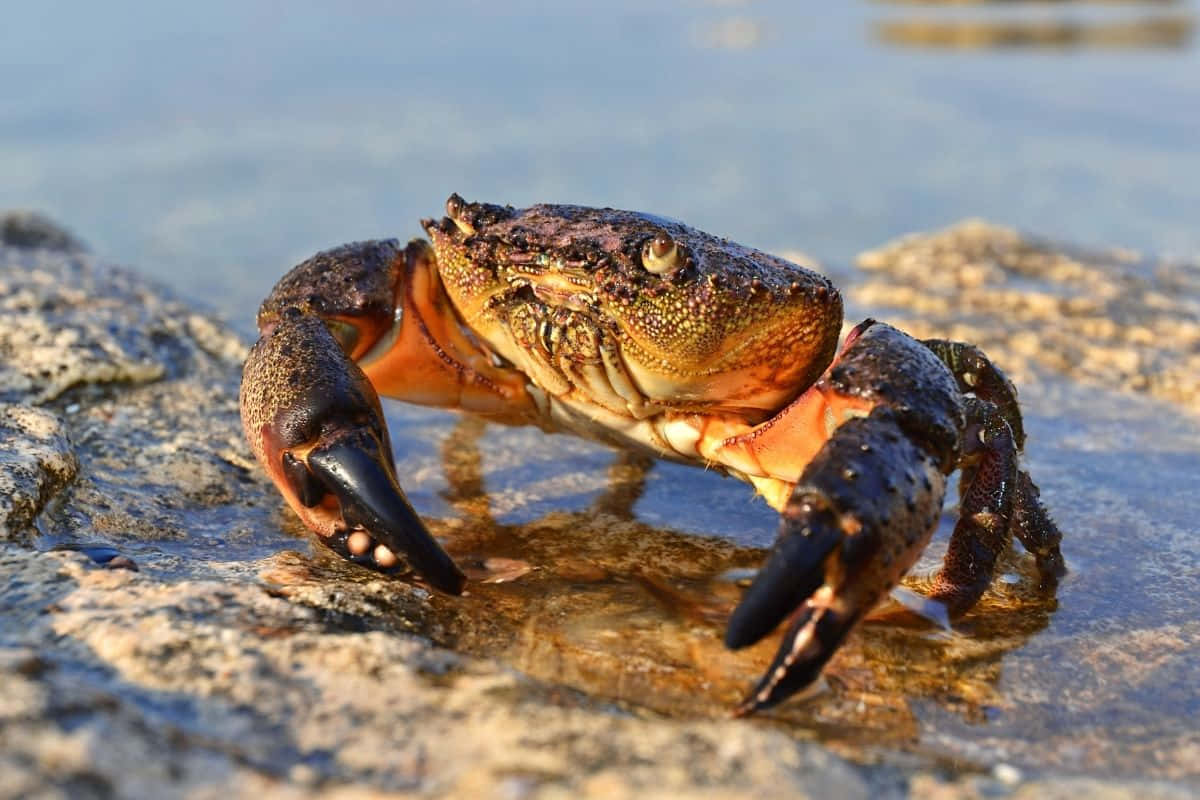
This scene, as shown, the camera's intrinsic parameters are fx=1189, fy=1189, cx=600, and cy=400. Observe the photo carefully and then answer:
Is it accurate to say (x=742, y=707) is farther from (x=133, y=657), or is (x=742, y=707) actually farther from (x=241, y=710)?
(x=133, y=657)

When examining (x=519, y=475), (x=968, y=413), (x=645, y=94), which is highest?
(x=645, y=94)

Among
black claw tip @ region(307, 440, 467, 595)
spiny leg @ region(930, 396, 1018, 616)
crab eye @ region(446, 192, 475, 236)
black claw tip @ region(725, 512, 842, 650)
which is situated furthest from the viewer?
crab eye @ region(446, 192, 475, 236)

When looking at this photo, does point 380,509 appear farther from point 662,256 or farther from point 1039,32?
point 1039,32

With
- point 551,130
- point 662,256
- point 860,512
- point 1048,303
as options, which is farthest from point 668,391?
point 551,130

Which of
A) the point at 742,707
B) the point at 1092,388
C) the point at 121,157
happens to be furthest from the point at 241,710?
the point at 121,157

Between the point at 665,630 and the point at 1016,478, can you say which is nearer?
the point at 665,630

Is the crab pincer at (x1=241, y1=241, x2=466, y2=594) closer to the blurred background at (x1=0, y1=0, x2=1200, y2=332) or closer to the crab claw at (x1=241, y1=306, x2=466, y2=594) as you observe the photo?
the crab claw at (x1=241, y1=306, x2=466, y2=594)

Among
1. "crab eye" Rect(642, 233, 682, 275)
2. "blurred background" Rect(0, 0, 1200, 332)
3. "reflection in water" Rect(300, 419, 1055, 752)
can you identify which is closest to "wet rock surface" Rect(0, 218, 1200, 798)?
"reflection in water" Rect(300, 419, 1055, 752)
